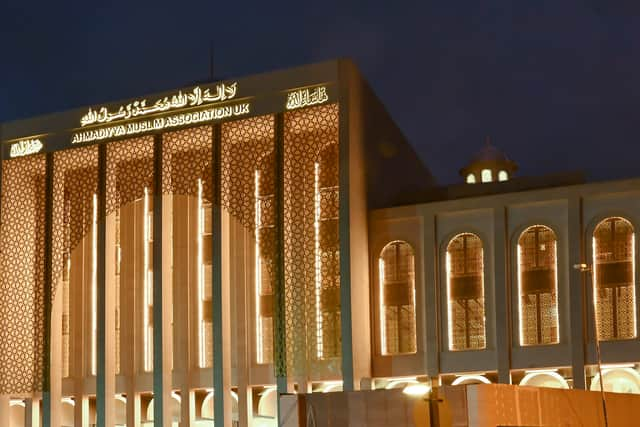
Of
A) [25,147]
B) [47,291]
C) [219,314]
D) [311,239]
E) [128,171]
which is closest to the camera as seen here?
[311,239]

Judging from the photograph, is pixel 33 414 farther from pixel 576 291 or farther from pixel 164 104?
pixel 576 291

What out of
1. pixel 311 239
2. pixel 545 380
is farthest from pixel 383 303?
pixel 545 380

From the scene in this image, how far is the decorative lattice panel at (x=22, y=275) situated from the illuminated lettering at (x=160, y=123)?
2246 millimetres

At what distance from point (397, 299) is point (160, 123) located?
31.6ft

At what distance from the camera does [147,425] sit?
3859 cm

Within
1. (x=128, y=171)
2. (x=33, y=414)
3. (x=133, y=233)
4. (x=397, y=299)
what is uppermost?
(x=128, y=171)

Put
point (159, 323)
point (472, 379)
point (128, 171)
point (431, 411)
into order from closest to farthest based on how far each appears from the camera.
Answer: point (431, 411) < point (472, 379) < point (159, 323) < point (128, 171)

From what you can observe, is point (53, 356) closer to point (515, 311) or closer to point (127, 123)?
point (127, 123)

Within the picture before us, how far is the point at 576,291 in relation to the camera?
106ft

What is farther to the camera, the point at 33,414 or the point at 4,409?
the point at 4,409

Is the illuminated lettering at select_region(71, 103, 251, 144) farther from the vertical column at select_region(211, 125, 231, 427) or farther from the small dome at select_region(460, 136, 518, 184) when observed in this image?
the small dome at select_region(460, 136, 518, 184)

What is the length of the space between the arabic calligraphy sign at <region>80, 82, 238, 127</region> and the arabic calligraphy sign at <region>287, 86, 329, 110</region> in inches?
82.9

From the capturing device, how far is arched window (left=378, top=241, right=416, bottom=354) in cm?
3447


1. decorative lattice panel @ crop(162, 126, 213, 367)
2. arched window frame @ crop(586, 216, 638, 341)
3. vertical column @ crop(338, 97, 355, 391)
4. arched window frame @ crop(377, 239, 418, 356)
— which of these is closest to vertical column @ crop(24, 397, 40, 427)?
decorative lattice panel @ crop(162, 126, 213, 367)
